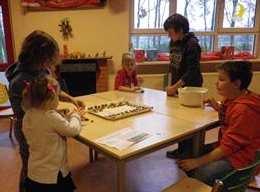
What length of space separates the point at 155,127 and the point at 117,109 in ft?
1.14

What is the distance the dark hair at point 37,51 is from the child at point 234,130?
35.7 inches

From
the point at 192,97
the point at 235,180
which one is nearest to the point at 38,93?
the point at 235,180

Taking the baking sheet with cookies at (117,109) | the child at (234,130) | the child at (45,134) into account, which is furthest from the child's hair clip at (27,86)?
the child at (234,130)

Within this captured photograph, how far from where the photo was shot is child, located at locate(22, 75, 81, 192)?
1.41 m

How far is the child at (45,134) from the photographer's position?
55.3 inches

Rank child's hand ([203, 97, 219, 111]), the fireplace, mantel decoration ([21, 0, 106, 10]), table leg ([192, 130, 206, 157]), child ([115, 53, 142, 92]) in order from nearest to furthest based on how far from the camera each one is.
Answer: table leg ([192, 130, 206, 157]) → child's hand ([203, 97, 219, 111]) → child ([115, 53, 142, 92]) → mantel decoration ([21, 0, 106, 10]) → the fireplace

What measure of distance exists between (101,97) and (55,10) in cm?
187

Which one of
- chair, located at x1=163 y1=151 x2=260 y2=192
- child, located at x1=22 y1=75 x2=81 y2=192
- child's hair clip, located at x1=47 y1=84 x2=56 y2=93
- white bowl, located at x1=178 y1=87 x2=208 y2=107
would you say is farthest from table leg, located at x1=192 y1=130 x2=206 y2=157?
child's hair clip, located at x1=47 y1=84 x2=56 y2=93

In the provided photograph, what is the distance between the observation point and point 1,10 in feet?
11.9

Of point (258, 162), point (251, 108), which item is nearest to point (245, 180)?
point (258, 162)

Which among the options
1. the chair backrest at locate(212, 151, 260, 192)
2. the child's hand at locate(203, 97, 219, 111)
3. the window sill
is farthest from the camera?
the window sill

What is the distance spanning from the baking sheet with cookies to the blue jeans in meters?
0.52

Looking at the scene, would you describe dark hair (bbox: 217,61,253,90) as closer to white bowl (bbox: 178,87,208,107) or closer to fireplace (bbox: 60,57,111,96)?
white bowl (bbox: 178,87,208,107)

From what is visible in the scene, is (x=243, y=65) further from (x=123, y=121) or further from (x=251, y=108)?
(x=123, y=121)
